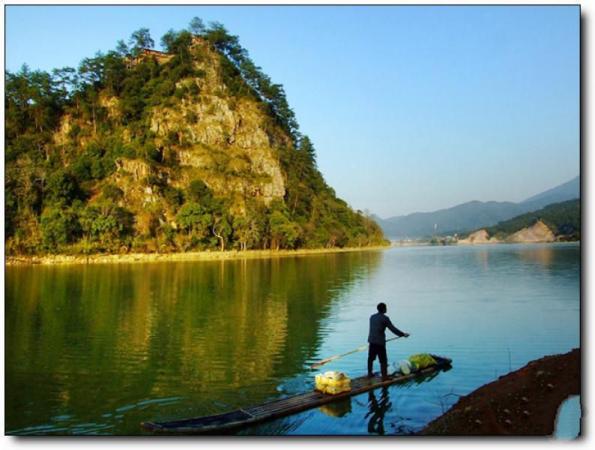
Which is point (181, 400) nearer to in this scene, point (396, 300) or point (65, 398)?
point (65, 398)

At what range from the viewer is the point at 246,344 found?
1229cm

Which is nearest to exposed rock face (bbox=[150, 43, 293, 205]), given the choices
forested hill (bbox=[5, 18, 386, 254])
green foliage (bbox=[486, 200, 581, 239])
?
forested hill (bbox=[5, 18, 386, 254])

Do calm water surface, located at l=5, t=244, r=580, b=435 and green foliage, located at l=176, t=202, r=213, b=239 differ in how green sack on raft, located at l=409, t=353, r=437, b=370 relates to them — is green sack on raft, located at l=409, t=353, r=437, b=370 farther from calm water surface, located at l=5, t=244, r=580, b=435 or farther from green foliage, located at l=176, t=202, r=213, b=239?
green foliage, located at l=176, t=202, r=213, b=239

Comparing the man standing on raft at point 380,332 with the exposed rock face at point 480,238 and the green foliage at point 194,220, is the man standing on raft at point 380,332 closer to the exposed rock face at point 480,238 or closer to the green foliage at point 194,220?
the green foliage at point 194,220

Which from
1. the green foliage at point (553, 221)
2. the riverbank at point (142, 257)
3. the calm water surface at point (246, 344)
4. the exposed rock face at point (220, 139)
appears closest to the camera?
the calm water surface at point (246, 344)

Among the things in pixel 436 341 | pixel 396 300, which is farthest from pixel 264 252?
pixel 436 341

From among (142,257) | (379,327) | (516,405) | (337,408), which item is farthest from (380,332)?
(142,257)

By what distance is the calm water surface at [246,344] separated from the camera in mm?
7754

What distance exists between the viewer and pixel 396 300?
63.8 ft

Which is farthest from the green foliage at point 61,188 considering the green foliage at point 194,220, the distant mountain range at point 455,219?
the distant mountain range at point 455,219

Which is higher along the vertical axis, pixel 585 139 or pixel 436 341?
pixel 585 139

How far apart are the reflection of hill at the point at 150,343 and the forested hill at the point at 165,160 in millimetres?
22639

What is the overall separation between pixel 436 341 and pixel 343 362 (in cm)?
297

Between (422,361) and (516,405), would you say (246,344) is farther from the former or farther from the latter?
(516,405)
